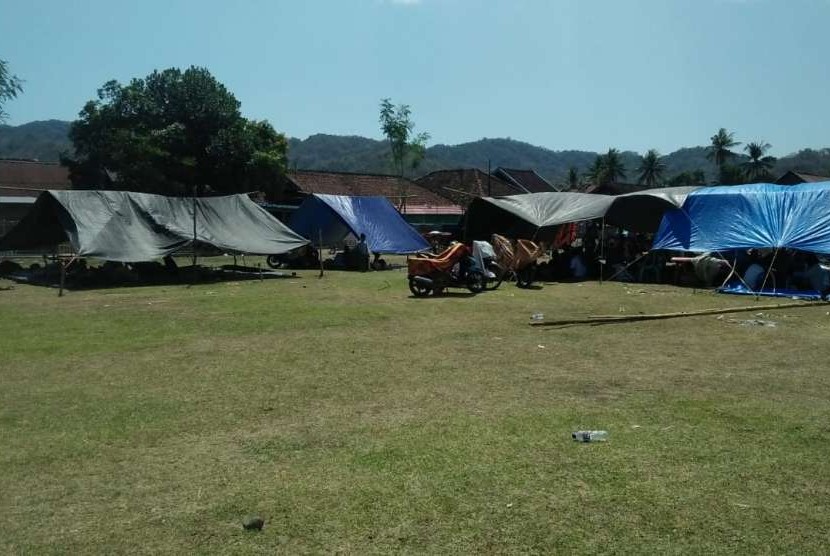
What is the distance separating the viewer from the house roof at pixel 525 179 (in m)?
54.2

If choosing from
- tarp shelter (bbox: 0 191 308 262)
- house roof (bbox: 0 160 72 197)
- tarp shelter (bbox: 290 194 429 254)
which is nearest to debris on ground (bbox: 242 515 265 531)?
tarp shelter (bbox: 0 191 308 262)

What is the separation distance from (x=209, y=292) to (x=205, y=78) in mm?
24074

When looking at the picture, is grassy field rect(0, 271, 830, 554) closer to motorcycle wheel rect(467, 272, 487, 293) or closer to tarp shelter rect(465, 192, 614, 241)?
motorcycle wheel rect(467, 272, 487, 293)

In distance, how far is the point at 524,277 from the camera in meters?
16.8

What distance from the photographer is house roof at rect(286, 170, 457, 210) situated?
4088 cm

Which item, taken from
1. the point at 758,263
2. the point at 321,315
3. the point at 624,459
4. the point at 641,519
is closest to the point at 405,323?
the point at 321,315

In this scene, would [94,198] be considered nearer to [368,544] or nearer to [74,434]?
[74,434]

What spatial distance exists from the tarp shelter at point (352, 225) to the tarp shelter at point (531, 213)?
2.17 m

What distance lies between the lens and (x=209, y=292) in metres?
15.0

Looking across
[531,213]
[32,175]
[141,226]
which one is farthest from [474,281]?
[32,175]

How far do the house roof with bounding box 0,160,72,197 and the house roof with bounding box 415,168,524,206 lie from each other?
919 inches

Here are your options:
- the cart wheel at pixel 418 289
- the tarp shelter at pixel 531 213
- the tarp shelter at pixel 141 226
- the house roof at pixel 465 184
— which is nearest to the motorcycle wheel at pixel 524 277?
the tarp shelter at pixel 531 213

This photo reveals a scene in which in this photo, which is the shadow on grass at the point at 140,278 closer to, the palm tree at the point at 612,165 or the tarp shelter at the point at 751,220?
the tarp shelter at the point at 751,220

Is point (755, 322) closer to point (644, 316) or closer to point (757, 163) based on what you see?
point (644, 316)
